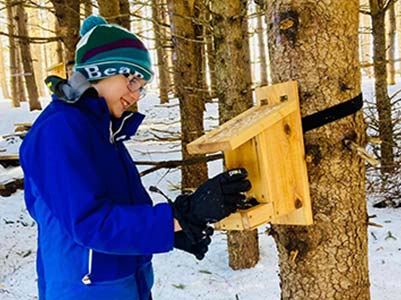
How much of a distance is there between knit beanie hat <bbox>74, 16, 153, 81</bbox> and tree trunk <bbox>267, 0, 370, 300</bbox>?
558 millimetres

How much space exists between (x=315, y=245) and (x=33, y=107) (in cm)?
1543

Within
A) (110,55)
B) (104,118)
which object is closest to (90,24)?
(110,55)

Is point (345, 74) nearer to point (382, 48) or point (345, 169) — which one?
point (345, 169)

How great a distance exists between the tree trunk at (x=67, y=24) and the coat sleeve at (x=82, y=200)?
451cm

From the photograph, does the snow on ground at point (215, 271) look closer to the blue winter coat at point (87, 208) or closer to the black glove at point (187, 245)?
the black glove at point (187, 245)

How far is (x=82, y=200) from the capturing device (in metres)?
1.31

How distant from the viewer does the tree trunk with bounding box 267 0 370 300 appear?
5.77 ft

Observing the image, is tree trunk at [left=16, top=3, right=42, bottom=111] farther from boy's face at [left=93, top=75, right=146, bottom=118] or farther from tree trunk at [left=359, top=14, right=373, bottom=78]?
boy's face at [left=93, top=75, right=146, bottom=118]

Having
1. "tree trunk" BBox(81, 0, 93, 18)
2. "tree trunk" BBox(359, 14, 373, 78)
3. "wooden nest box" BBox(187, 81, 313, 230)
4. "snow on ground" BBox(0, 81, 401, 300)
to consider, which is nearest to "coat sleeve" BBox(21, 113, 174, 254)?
"wooden nest box" BBox(187, 81, 313, 230)

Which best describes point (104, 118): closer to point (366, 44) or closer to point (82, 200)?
point (82, 200)

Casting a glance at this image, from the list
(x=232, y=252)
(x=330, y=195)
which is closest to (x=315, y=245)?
(x=330, y=195)

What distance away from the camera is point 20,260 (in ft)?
18.1

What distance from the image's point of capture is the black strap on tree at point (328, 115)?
175cm

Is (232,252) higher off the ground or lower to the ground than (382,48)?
lower
